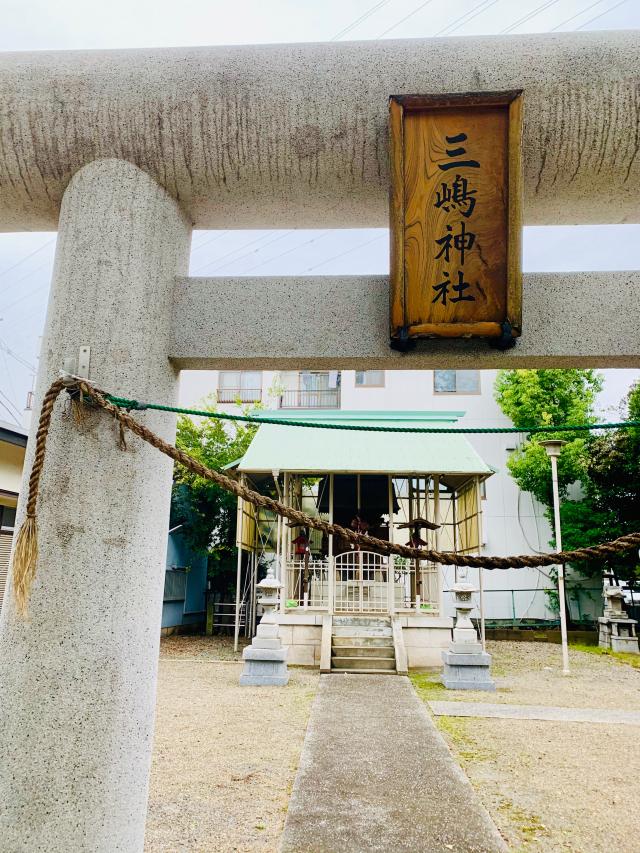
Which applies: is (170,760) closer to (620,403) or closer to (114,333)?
(114,333)

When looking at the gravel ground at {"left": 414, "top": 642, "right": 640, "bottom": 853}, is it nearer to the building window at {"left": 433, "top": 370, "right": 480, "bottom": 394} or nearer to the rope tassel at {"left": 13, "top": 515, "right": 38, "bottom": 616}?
the rope tassel at {"left": 13, "top": 515, "right": 38, "bottom": 616}

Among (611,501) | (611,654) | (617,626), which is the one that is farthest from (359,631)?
(611,501)

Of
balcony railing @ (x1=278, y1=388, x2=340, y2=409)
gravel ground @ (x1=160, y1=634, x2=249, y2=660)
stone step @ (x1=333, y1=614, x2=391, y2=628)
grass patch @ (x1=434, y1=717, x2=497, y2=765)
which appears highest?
balcony railing @ (x1=278, y1=388, x2=340, y2=409)

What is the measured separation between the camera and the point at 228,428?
17.1m

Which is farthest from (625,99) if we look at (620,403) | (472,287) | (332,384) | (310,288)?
(332,384)

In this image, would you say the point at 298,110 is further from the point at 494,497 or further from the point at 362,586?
the point at 494,497

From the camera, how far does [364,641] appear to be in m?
9.97

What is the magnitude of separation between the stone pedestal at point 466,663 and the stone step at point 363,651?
4.40 feet

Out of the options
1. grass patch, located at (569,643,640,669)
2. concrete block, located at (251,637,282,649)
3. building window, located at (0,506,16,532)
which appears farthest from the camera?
grass patch, located at (569,643,640,669)

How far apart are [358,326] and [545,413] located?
14781mm

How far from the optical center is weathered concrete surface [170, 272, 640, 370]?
8.24ft

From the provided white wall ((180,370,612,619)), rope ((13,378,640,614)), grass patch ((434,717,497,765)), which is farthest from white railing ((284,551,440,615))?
rope ((13,378,640,614))

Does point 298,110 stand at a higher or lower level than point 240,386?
lower

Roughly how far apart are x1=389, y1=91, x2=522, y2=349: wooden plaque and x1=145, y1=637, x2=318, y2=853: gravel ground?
2969 mm
